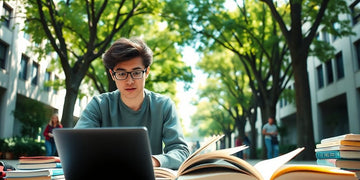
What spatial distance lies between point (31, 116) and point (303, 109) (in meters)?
15.4

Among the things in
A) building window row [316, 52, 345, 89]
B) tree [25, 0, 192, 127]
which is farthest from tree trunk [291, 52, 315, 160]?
building window row [316, 52, 345, 89]

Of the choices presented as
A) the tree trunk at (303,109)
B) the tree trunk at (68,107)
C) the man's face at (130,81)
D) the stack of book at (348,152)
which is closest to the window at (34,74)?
the tree trunk at (68,107)

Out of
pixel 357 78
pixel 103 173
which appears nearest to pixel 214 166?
pixel 103 173

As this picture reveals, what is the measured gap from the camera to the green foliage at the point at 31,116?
63.9ft

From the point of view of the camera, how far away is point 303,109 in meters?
11.1

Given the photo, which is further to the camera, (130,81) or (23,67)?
(23,67)

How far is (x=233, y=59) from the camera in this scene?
22.6 meters

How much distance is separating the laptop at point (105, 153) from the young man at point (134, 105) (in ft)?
2.12

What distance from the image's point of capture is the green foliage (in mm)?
19469

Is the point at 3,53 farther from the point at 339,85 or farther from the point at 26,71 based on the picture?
the point at 339,85

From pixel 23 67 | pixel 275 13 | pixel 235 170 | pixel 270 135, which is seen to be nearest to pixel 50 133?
pixel 270 135

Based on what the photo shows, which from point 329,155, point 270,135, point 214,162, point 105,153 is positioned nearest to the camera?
point 105,153

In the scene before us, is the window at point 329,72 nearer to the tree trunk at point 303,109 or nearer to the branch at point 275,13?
the tree trunk at point 303,109

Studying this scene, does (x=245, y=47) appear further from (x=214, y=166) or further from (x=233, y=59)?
(x=214, y=166)
